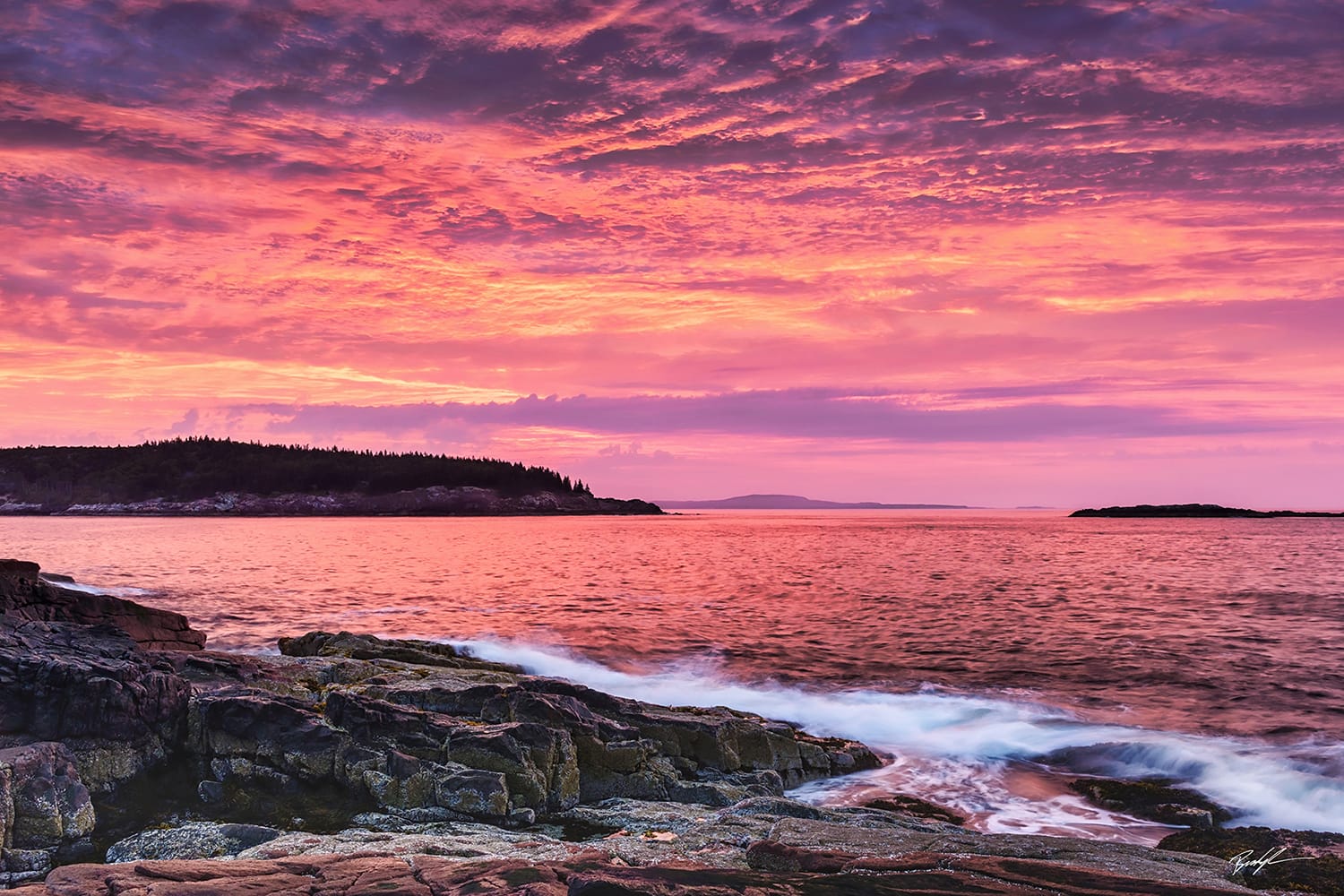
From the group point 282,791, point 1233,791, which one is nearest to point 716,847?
point 282,791

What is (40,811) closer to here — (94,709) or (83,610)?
(94,709)

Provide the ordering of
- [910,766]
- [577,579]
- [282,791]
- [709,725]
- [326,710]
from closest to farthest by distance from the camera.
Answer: [282,791] < [326,710] < [709,725] < [910,766] < [577,579]

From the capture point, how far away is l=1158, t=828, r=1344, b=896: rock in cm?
1097

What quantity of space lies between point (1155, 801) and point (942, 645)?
19.5 metres

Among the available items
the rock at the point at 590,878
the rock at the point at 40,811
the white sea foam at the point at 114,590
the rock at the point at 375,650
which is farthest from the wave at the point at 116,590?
the rock at the point at 590,878

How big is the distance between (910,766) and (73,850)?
16.4 m

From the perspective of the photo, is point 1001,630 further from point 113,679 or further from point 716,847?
point 113,679

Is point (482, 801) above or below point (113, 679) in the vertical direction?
below

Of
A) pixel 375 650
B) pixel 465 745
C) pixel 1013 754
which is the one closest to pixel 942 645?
pixel 1013 754

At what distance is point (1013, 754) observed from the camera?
71.5 ft

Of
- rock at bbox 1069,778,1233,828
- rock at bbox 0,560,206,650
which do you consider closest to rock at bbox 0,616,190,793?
rock at bbox 0,560,206,650

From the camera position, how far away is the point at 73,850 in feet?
35.9

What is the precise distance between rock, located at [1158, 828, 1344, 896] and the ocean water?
7.55ft
